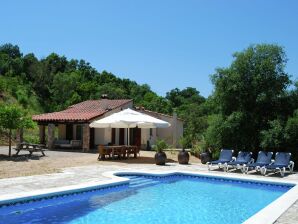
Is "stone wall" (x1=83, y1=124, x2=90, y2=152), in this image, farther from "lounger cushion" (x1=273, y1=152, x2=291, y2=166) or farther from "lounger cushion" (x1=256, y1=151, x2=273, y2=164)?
"lounger cushion" (x1=273, y1=152, x2=291, y2=166)

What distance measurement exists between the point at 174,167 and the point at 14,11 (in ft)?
39.4

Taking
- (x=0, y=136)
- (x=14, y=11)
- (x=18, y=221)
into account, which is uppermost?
(x=14, y=11)

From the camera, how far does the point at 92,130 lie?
2927 centimetres

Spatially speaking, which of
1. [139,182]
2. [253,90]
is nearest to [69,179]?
[139,182]

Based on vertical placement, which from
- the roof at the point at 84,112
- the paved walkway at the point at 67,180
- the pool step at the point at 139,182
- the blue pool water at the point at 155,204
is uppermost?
the roof at the point at 84,112

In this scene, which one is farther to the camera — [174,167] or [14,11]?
[14,11]

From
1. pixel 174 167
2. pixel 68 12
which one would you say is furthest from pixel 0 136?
pixel 174 167

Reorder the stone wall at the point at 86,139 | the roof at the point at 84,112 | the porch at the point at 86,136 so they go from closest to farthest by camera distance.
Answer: the stone wall at the point at 86,139 < the roof at the point at 84,112 < the porch at the point at 86,136

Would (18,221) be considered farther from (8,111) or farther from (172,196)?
(8,111)

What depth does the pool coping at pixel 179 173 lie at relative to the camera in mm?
8539

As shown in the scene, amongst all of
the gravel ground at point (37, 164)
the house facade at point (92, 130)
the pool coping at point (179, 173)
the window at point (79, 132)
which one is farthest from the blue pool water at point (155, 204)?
the window at point (79, 132)

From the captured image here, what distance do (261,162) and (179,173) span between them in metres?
3.77

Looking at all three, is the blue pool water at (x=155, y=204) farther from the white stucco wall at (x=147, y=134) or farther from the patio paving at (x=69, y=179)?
the white stucco wall at (x=147, y=134)

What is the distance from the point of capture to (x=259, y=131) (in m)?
19.9
